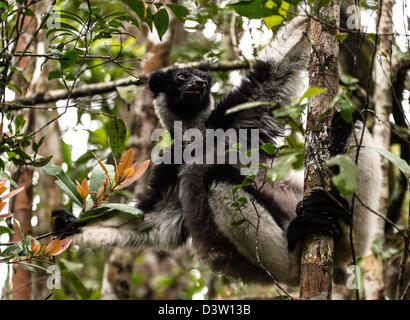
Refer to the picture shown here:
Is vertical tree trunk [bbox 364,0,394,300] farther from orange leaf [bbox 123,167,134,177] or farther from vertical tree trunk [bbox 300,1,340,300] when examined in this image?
orange leaf [bbox 123,167,134,177]

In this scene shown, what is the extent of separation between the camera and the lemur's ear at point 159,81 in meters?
4.85

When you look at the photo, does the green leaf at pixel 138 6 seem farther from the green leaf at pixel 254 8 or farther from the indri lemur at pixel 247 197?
the indri lemur at pixel 247 197

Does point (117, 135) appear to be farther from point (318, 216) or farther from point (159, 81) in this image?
point (159, 81)

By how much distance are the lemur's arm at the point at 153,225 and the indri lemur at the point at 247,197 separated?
1cm

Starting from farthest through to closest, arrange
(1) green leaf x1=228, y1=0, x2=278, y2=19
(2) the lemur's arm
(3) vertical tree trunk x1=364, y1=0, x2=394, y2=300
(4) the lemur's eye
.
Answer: (4) the lemur's eye < (3) vertical tree trunk x1=364, y1=0, x2=394, y2=300 < (2) the lemur's arm < (1) green leaf x1=228, y1=0, x2=278, y2=19

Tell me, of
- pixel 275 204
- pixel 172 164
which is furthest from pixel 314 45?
pixel 172 164

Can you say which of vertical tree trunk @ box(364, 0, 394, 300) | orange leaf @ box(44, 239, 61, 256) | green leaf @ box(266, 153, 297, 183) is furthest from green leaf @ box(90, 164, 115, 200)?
vertical tree trunk @ box(364, 0, 394, 300)

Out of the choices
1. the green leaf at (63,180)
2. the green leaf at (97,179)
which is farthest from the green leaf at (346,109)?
the green leaf at (63,180)

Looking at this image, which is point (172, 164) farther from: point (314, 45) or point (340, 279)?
point (314, 45)

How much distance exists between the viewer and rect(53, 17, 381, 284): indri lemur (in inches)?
118

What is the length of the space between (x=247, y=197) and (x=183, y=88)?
1.71 metres

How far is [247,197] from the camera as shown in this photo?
3340 mm

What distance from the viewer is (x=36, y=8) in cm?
487

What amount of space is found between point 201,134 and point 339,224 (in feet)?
6.53
